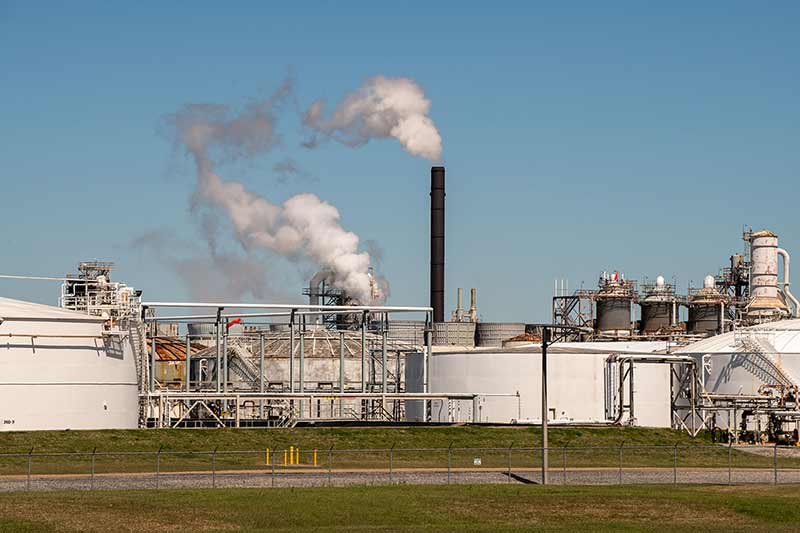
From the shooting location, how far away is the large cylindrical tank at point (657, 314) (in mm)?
125500

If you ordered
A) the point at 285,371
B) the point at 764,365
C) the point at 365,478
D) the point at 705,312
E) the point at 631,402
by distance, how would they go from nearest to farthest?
the point at 365,478 → the point at 631,402 → the point at 764,365 → the point at 285,371 → the point at 705,312

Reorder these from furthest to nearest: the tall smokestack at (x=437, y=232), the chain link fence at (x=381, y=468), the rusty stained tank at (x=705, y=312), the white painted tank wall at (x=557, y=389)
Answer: the rusty stained tank at (x=705, y=312) < the tall smokestack at (x=437, y=232) < the white painted tank wall at (x=557, y=389) < the chain link fence at (x=381, y=468)

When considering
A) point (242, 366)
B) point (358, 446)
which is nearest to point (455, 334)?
point (242, 366)

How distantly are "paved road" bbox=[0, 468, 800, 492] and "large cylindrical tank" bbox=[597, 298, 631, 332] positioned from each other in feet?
200

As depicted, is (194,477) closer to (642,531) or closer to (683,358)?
(642,531)

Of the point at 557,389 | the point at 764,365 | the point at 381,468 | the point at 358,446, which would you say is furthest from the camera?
the point at 764,365

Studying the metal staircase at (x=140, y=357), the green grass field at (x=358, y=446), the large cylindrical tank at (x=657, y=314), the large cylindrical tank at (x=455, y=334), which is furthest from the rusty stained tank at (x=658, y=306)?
the metal staircase at (x=140, y=357)

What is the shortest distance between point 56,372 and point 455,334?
191 ft

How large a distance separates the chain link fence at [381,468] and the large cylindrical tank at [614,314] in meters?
49.6

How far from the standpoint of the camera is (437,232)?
370 ft

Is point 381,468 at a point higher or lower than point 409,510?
higher

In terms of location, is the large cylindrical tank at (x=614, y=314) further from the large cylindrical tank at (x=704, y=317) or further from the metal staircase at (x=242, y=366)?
the metal staircase at (x=242, y=366)

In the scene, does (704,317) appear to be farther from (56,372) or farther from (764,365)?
(56,372)

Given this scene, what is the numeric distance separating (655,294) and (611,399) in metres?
44.3
